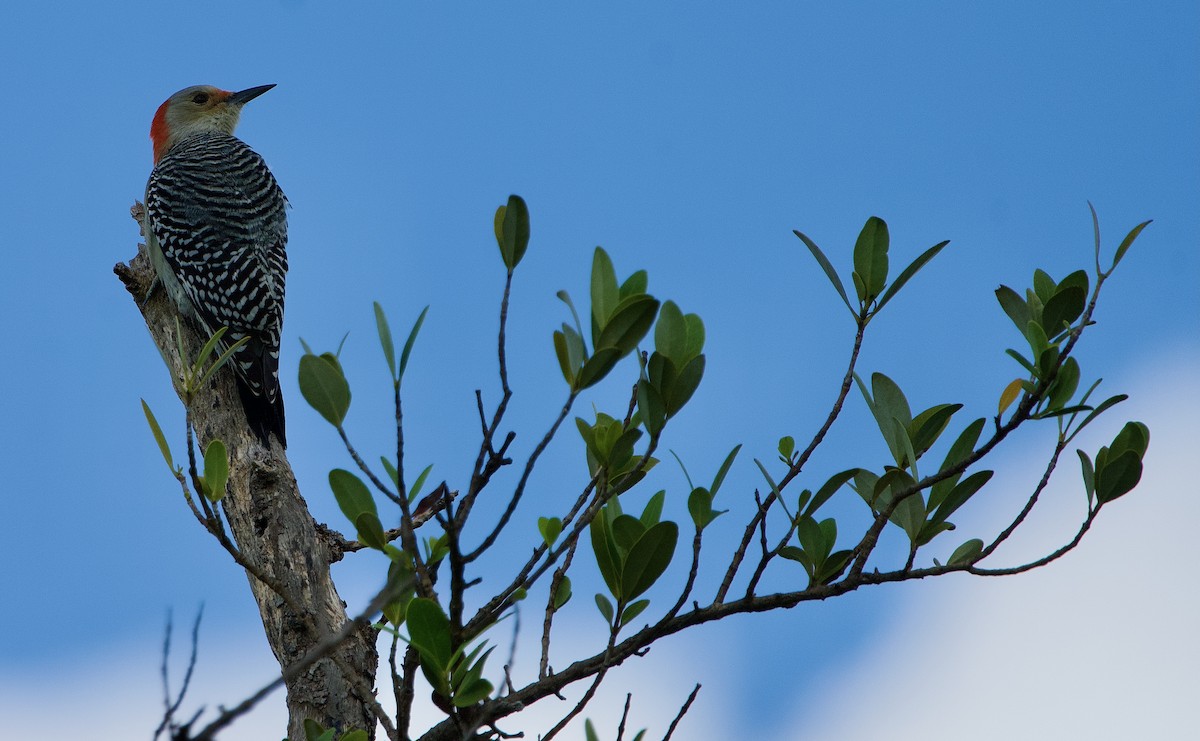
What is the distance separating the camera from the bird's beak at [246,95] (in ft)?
26.4

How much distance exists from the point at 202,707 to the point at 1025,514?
1505 millimetres

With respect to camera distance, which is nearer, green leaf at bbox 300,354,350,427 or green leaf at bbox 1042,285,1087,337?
green leaf at bbox 300,354,350,427

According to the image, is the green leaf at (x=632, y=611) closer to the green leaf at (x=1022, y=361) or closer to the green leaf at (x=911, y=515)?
the green leaf at (x=911, y=515)

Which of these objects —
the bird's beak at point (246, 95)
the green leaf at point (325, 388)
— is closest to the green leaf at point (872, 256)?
the green leaf at point (325, 388)

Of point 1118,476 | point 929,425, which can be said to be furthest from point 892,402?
point 1118,476

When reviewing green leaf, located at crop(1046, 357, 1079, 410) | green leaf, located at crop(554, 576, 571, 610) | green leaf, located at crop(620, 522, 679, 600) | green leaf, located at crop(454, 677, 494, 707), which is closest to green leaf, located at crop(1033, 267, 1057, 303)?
green leaf, located at crop(1046, 357, 1079, 410)

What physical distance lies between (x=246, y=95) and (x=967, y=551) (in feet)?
23.7

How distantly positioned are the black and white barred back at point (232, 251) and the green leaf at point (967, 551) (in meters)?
2.64

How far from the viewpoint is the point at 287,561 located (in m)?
3.39

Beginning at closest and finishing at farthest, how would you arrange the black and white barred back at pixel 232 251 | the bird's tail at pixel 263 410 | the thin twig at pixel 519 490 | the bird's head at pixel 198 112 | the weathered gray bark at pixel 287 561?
1. the thin twig at pixel 519 490
2. the weathered gray bark at pixel 287 561
3. the bird's tail at pixel 263 410
4. the black and white barred back at pixel 232 251
5. the bird's head at pixel 198 112

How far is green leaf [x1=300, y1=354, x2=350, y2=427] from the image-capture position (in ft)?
6.26

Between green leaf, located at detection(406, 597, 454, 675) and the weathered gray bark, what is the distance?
0.86 metres

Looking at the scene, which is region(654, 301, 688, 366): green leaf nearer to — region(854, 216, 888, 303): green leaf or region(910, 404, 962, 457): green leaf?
region(854, 216, 888, 303): green leaf

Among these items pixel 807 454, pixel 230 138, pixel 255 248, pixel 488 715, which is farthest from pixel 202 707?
pixel 230 138
